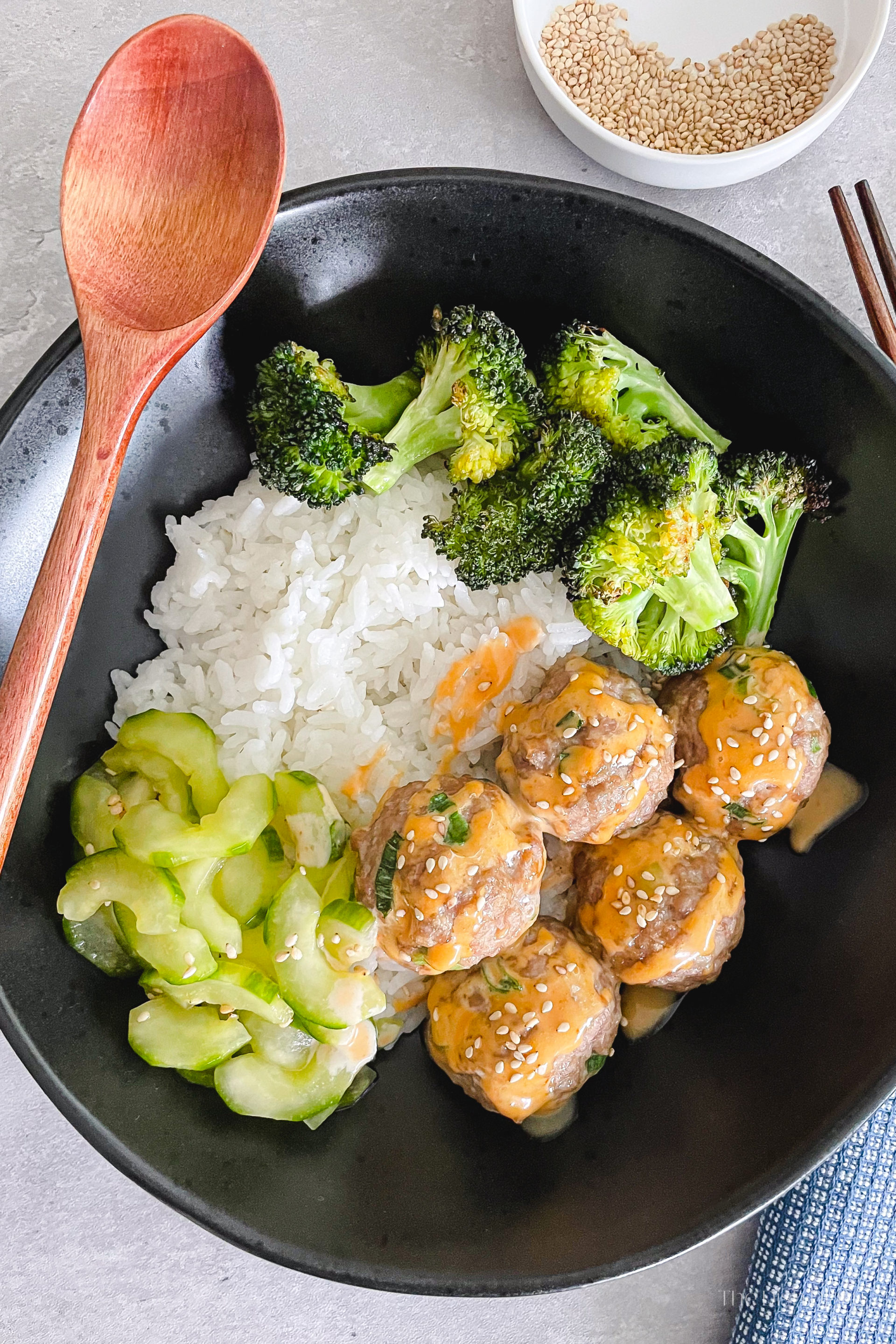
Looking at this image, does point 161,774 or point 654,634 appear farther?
point 654,634

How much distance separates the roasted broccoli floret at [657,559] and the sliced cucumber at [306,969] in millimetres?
955

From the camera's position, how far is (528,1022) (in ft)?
7.16

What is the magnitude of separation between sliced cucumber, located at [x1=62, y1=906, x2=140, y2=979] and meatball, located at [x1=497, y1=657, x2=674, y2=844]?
0.99 m

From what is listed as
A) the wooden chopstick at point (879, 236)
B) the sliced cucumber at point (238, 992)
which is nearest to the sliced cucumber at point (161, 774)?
the sliced cucumber at point (238, 992)

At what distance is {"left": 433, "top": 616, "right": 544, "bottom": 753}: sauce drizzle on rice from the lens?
2.44 meters

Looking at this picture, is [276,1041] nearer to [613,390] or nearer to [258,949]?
[258,949]

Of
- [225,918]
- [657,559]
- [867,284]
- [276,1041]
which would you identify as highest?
[867,284]

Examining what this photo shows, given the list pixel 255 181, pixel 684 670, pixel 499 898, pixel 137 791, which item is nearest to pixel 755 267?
→ pixel 684 670

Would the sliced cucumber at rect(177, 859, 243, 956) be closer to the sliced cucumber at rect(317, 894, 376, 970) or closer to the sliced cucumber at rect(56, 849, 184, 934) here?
the sliced cucumber at rect(56, 849, 184, 934)

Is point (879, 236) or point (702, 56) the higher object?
point (702, 56)

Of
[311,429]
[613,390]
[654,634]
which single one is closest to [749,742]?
[654,634]

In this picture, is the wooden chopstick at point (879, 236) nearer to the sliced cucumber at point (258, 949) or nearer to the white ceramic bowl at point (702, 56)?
the white ceramic bowl at point (702, 56)

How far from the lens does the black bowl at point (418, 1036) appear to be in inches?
84.4

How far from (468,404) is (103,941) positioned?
151cm
